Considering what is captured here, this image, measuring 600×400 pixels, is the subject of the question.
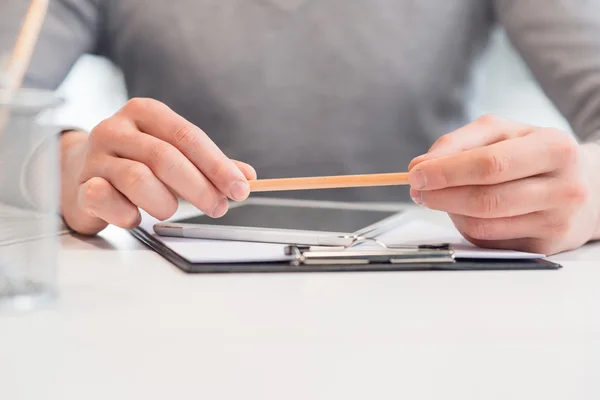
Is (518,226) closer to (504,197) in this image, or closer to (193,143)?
(504,197)

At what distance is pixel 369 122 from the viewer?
0.91m

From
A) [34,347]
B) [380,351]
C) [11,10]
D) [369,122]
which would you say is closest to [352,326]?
[380,351]

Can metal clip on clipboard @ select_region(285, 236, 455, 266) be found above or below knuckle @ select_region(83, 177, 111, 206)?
below

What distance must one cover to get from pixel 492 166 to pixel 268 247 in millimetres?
184

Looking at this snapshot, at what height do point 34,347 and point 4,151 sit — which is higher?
point 4,151

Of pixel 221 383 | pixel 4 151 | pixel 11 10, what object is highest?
pixel 11 10

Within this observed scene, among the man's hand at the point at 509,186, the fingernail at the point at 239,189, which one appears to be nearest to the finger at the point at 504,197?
the man's hand at the point at 509,186

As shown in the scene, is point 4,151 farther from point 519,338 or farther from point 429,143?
point 429,143

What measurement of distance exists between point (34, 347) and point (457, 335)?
218mm

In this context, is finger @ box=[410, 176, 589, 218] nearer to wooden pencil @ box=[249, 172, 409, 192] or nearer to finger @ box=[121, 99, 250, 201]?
wooden pencil @ box=[249, 172, 409, 192]

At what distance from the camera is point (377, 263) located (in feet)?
1.53

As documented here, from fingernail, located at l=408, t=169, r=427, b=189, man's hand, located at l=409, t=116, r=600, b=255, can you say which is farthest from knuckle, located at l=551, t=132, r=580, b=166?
fingernail, located at l=408, t=169, r=427, b=189

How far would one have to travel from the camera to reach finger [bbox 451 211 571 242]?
50 cm

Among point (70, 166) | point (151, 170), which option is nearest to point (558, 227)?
point (151, 170)
